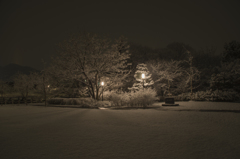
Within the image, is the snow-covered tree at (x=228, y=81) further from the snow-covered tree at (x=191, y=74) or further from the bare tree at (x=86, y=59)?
the bare tree at (x=86, y=59)

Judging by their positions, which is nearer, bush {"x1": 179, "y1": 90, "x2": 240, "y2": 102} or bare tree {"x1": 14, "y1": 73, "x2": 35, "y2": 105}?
bush {"x1": 179, "y1": 90, "x2": 240, "y2": 102}

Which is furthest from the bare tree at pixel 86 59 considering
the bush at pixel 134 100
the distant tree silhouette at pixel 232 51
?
the distant tree silhouette at pixel 232 51

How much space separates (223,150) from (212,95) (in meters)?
20.1

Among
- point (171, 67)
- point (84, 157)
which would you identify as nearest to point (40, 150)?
point (84, 157)

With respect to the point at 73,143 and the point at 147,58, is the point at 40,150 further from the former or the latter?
the point at 147,58

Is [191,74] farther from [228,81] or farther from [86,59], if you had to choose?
[86,59]

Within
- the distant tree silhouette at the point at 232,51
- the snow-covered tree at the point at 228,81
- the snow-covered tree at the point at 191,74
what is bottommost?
the snow-covered tree at the point at 228,81

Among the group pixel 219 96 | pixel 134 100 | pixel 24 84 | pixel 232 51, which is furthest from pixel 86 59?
pixel 232 51

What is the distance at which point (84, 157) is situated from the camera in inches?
154

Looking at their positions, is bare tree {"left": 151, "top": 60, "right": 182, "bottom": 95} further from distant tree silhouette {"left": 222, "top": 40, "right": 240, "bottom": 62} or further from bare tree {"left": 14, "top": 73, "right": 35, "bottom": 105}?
bare tree {"left": 14, "top": 73, "right": 35, "bottom": 105}

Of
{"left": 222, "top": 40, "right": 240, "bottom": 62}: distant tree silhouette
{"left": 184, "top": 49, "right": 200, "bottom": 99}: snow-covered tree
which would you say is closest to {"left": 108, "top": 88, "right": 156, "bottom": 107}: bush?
{"left": 184, "top": 49, "right": 200, "bottom": 99}: snow-covered tree

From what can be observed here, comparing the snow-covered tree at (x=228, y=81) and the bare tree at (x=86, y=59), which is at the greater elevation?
the bare tree at (x=86, y=59)

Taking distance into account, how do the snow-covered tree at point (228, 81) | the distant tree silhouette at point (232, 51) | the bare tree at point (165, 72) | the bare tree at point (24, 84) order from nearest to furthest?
the snow-covered tree at point (228, 81) < the bare tree at point (24, 84) < the bare tree at point (165, 72) < the distant tree silhouette at point (232, 51)

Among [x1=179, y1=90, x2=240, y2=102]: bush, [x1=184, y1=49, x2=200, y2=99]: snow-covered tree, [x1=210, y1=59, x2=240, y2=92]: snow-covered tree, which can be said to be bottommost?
[x1=179, y1=90, x2=240, y2=102]: bush
